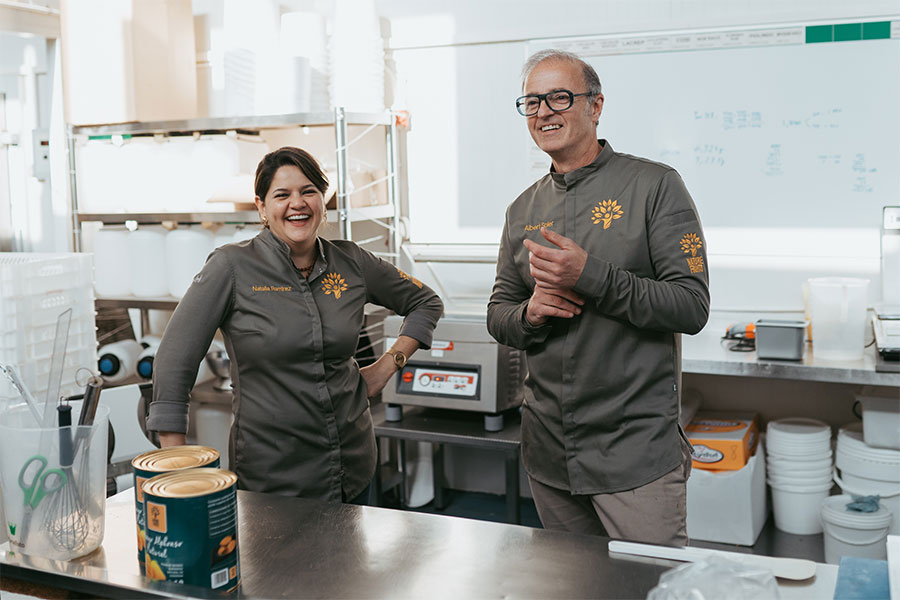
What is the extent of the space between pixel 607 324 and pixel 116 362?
2.39 meters

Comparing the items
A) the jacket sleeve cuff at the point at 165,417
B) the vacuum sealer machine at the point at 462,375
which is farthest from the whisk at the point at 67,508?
the vacuum sealer machine at the point at 462,375

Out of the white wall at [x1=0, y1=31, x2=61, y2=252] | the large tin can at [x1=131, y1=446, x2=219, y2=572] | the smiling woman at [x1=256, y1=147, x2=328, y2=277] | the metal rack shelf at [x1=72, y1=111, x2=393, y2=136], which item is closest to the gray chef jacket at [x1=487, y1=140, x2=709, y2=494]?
the smiling woman at [x1=256, y1=147, x2=328, y2=277]

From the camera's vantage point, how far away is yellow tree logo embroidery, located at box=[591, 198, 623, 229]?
5.67 feet

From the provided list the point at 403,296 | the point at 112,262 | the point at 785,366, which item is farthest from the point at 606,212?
the point at 112,262

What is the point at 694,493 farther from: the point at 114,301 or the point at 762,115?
the point at 114,301

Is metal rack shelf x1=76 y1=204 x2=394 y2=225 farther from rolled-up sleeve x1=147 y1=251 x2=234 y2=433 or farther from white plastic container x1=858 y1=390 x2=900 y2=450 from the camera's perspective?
white plastic container x1=858 y1=390 x2=900 y2=450

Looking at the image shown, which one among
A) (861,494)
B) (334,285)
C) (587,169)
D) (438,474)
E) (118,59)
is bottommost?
(438,474)

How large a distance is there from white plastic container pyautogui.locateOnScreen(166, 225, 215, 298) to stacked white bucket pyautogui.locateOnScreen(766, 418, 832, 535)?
2.27 meters

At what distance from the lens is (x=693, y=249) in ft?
5.51

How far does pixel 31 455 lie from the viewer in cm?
121

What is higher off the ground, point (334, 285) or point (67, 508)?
point (334, 285)

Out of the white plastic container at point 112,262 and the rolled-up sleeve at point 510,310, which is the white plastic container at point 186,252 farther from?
the rolled-up sleeve at point 510,310

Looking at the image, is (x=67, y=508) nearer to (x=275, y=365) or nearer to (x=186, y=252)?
(x=275, y=365)

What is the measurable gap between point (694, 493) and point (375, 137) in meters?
1.93
